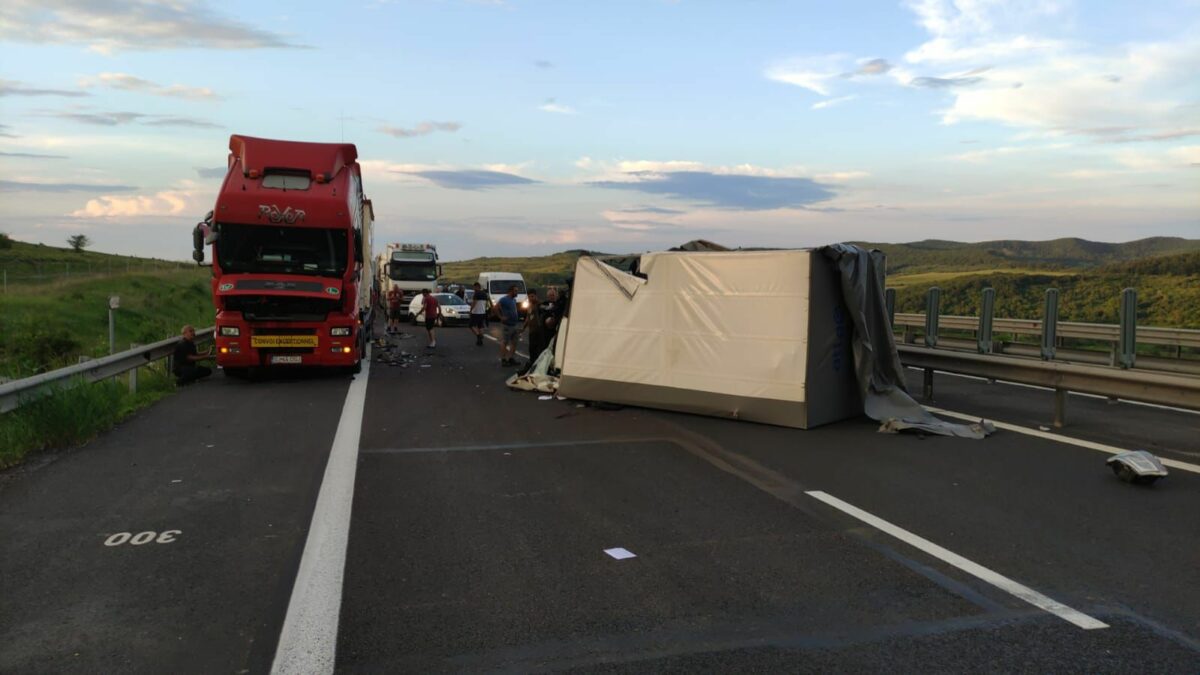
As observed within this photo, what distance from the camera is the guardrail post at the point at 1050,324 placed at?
17.7 meters

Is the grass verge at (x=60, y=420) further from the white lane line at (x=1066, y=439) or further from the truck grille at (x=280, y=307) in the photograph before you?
the white lane line at (x=1066, y=439)

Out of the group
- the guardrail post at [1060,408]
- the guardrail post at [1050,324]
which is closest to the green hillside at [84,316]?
the guardrail post at [1060,408]

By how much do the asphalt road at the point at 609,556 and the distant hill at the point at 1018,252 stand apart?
51.4 meters

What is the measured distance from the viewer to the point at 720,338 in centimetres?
1095

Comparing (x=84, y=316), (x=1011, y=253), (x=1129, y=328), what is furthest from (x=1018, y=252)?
(x=84, y=316)

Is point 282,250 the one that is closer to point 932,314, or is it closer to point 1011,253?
point 932,314

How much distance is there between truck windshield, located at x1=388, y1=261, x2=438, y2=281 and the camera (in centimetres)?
4188

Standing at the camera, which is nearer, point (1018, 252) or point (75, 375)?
point (75, 375)

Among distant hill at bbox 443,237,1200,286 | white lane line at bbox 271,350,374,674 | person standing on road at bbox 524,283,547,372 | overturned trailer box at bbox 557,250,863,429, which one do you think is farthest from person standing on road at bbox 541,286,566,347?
distant hill at bbox 443,237,1200,286

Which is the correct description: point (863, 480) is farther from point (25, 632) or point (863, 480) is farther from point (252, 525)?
point (25, 632)

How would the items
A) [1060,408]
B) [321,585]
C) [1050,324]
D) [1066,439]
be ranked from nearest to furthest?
1. [321,585]
2. [1066,439]
3. [1060,408]
4. [1050,324]

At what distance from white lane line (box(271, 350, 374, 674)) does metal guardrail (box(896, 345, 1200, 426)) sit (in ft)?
27.0

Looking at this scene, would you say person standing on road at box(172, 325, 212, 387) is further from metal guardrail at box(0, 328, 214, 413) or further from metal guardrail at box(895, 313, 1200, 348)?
metal guardrail at box(895, 313, 1200, 348)

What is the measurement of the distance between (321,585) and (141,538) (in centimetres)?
177
